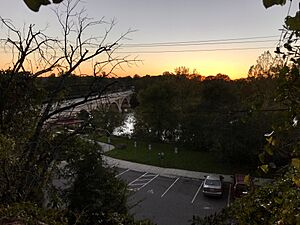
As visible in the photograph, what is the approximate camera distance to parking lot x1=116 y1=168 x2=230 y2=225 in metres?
13.3

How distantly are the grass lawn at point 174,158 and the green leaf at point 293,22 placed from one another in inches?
756

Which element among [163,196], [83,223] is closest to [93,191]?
[83,223]

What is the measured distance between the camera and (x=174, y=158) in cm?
2233

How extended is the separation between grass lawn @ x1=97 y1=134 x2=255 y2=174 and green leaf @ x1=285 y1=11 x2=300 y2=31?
1921 cm

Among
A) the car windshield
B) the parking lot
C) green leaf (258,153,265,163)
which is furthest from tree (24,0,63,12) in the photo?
the car windshield

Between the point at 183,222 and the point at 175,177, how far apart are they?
617cm

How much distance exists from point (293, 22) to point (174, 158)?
21803 millimetres

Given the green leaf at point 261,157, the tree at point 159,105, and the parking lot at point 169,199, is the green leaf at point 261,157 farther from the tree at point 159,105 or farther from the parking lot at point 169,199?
the tree at point 159,105

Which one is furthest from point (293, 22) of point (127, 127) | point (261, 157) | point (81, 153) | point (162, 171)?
point (127, 127)

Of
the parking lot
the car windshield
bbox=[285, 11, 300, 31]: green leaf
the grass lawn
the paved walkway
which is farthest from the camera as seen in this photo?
the grass lawn

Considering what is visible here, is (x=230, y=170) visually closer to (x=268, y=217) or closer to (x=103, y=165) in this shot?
(x=103, y=165)

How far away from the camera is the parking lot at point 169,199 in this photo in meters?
13.3

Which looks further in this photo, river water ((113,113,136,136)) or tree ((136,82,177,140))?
river water ((113,113,136,136))

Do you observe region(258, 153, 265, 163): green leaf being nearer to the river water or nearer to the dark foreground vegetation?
the dark foreground vegetation
